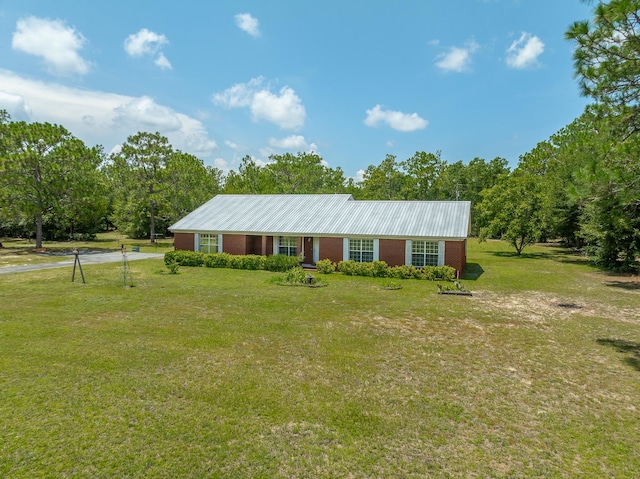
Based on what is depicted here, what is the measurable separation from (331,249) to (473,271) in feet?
29.4

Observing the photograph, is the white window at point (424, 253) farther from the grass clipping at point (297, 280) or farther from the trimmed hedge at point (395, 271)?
the grass clipping at point (297, 280)

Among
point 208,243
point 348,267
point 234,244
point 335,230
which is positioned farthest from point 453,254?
point 208,243

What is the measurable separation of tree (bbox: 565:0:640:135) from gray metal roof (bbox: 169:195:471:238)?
1129 centimetres

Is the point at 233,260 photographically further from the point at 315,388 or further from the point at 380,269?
the point at 315,388

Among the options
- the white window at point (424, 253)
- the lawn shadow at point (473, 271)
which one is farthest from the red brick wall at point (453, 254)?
the lawn shadow at point (473, 271)

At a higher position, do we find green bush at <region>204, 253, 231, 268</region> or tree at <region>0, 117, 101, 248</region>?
tree at <region>0, 117, 101, 248</region>

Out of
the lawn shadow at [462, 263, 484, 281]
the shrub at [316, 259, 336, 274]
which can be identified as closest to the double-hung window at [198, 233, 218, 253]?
the shrub at [316, 259, 336, 274]

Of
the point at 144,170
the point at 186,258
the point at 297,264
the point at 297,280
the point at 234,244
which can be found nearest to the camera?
the point at 297,280

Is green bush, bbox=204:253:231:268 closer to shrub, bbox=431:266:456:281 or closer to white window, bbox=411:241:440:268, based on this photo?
white window, bbox=411:241:440:268

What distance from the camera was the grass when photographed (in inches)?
197

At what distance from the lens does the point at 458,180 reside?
212 feet

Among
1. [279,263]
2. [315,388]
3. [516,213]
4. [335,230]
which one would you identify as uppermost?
[516,213]

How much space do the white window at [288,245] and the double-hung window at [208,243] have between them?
470 cm

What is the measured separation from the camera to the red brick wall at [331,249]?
880 inches
